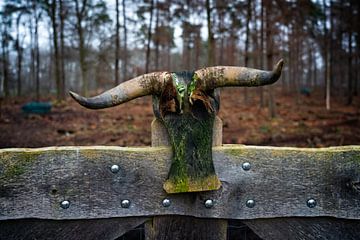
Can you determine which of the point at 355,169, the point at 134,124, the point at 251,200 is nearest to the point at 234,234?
the point at 251,200

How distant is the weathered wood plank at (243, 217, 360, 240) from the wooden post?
0.13 meters

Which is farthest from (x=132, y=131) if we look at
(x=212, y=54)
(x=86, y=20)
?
(x=86, y=20)

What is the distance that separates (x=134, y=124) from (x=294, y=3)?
1057 centimetres

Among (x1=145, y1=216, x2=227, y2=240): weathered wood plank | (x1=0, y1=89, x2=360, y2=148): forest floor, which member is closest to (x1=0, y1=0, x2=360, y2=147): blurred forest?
(x1=0, y1=89, x2=360, y2=148): forest floor

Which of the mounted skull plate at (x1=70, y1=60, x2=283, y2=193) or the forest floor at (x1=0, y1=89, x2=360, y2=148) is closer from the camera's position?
the mounted skull plate at (x1=70, y1=60, x2=283, y2=193)

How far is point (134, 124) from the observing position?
1444 cm

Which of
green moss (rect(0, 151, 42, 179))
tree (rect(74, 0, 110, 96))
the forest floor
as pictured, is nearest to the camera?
green moss (rect(0, 151, 42, 179))

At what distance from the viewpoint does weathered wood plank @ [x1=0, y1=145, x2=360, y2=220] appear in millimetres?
1096

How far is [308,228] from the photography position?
1245 millimetres

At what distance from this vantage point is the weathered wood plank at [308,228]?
1238mm

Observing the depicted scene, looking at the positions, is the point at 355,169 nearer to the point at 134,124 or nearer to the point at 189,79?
the point at 189,79

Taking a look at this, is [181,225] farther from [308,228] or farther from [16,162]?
[16,162]

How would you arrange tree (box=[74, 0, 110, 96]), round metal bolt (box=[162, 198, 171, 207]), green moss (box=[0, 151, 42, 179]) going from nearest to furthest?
green moss (box=[0, 151, 42, 179]) < round metal bolt (box=[162, 198, 171, 207]) < tree (box=[74, 0, 110, 96])

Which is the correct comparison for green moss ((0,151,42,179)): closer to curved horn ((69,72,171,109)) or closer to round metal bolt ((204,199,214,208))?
curved horn ((69,72,171,109))
